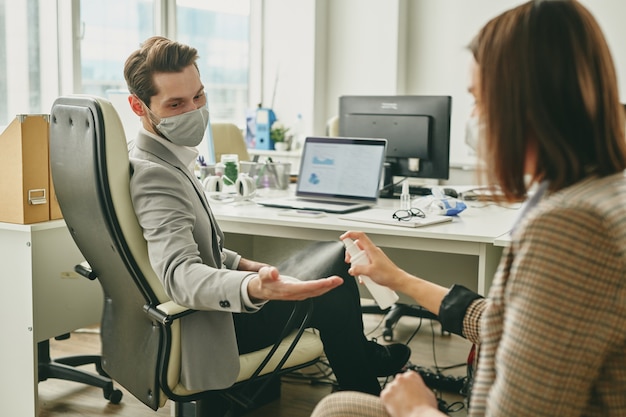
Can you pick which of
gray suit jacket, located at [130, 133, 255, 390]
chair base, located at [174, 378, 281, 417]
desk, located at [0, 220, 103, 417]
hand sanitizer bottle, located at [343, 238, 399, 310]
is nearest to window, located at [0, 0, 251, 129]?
desk, located at [0, 220, 103, 417]

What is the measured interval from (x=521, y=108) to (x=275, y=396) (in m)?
2.08

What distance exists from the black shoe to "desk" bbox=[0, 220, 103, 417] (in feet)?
3.57

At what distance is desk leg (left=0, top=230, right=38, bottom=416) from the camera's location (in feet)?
7.86

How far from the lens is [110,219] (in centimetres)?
177

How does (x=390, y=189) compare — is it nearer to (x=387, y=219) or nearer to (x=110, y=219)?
(x=387, y=219)

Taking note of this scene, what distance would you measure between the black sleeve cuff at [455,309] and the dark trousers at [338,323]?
66cm

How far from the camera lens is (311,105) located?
5449 mm

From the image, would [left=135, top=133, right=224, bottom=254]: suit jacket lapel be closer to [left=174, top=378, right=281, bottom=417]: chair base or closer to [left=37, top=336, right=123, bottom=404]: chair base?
[left=174, top=378, right=281, bottom=417]: chair base

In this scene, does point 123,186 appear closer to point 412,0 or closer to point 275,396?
point 275,396

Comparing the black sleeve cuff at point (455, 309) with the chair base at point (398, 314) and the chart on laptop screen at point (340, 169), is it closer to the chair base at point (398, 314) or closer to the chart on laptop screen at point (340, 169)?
the chart on laptop screen at point (340, 169)

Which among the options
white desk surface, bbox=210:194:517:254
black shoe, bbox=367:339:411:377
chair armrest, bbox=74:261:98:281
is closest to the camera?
chair armrest, bbox=74:261:98:281

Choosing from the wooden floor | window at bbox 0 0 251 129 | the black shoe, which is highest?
window at bbox 0 0 251 129

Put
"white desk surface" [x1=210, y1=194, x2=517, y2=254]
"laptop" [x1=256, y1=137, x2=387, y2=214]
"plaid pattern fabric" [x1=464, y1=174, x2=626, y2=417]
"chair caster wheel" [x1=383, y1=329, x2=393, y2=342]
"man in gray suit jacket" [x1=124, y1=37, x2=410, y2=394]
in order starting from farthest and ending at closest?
1. "chair caster wheel" [x1=383, y1=329, x2=393, y2=342]
2. "laptop" [x1=256, y1=137, x2=387, y2=214]
3. "white desk surface" [x1=210, y1=194, x2=517, y2=254]
4. "man in gray suit jacket" [x1=124, y1=37, x2=410, y2=394]
5. "plaid pattern fabric" [x1=464, y1=174, x2=626, y2=417]

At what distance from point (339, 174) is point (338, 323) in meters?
0.94
